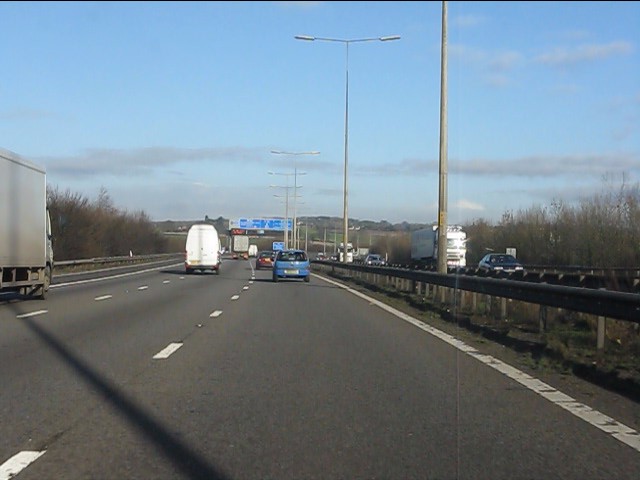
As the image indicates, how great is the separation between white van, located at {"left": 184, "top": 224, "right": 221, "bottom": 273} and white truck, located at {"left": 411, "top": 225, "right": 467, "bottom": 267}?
1341 centimetres

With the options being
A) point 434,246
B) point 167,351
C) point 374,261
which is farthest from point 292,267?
point 374,261

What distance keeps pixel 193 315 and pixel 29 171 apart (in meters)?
6.15

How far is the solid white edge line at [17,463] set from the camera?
6.74 m

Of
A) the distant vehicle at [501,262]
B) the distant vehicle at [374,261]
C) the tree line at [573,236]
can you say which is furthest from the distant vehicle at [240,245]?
the distant vehicle at [501,262]

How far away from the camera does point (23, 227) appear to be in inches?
947

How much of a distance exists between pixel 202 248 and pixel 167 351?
1678 inches

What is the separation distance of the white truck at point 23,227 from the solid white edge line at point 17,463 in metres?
15.9

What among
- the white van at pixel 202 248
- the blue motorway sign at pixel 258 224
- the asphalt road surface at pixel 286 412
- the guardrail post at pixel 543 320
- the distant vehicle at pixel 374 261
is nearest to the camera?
the asphalt road surface at pixel 286 412

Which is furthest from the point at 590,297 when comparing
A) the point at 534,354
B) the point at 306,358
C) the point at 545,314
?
the point at 306,358

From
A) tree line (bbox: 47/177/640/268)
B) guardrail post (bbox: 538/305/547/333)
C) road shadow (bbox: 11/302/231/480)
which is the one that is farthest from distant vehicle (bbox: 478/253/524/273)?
road shadow (bbox: 11/302/231/480)

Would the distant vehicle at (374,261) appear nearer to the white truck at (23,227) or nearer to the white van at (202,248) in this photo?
the white van at (202,248)

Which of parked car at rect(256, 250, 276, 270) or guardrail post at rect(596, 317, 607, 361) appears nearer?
guardrail post at rect(596, 317, 607, 361)

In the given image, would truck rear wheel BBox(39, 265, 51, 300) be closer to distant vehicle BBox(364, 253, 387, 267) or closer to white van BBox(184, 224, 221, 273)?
white van BBox(184, 224, 221, 273)

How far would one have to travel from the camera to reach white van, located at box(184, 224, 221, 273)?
55625 millimetres
